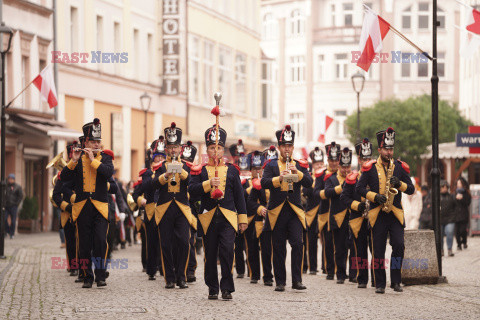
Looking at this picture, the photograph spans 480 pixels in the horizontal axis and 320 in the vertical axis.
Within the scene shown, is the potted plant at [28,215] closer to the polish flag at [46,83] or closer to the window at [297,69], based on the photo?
the polish flag at [46,83]

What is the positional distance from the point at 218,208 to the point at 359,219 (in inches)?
116

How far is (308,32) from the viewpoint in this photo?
89000 mm

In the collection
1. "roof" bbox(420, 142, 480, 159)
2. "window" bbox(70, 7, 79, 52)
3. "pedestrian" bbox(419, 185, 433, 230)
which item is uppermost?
"window" bbox(70, 7, 79, 52)

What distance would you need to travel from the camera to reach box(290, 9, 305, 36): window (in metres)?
89.9

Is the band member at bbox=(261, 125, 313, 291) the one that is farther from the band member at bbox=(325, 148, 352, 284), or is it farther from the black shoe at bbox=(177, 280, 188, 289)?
the band member at bbox=(325, 148, 352, 284)

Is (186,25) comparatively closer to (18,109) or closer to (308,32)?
(18,109)

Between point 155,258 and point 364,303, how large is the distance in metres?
4.51

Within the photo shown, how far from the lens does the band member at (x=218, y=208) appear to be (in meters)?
15.0

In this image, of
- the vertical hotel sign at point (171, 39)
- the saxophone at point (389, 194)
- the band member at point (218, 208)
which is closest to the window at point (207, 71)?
the vertical hotel sign at point (171, 39)

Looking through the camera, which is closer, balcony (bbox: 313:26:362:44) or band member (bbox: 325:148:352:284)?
band member (bbox: 325:148:352:284)

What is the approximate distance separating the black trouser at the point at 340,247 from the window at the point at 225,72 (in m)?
38.0

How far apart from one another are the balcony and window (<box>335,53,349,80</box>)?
3.60 ft

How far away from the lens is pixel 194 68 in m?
52.9

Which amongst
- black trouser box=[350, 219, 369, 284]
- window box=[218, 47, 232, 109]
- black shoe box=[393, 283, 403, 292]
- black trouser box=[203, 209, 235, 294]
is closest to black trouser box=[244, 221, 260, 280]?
black trouser box=[350, 219, 369, 284]
